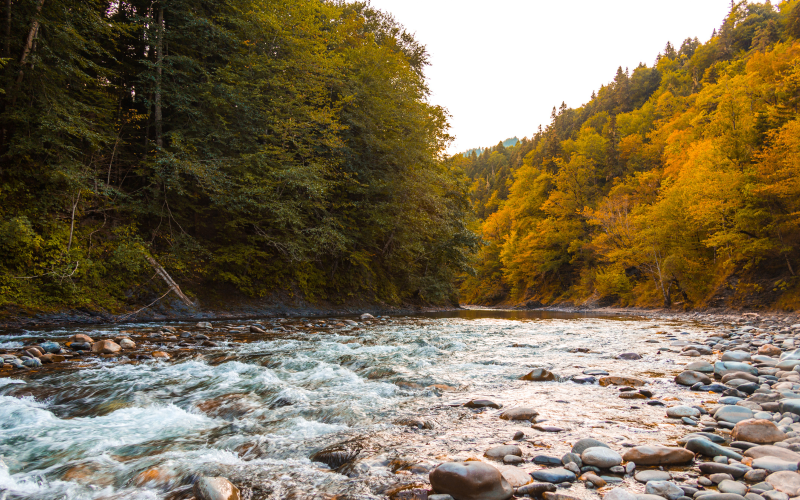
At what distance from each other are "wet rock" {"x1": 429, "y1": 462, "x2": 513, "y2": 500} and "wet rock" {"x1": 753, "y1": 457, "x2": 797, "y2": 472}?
58.1 inches

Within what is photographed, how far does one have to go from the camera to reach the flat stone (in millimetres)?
2551

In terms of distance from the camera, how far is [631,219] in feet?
91.4

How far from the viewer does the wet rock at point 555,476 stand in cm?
218

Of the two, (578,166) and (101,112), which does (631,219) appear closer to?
(578,166)

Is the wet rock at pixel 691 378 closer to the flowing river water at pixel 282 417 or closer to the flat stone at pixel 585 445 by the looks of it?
the flowing river water at pixel 282 417

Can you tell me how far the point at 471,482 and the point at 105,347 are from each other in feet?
21.2

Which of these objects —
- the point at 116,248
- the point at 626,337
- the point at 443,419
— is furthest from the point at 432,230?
the point at 443,419

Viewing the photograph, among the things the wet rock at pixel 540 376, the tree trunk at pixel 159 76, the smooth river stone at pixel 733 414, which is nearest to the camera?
the smooth river stone at pixel 733 414

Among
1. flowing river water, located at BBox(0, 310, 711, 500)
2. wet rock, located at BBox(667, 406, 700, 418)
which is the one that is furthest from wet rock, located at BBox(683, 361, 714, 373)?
wet rock, located at BBox(667, 406, 700, 418)

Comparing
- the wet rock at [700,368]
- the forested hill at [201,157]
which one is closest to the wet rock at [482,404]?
the wet rock at [700,368]

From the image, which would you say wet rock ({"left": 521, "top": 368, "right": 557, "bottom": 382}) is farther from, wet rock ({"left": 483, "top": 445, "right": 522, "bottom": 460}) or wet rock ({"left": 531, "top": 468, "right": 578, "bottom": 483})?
wet rock ({"left": 531, "top": 468, "right": 578, "bottom": 483})

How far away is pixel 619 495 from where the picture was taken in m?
1.97

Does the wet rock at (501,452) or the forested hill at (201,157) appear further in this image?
the forested hill at (201,157)

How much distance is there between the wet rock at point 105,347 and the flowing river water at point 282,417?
0.40 meters
